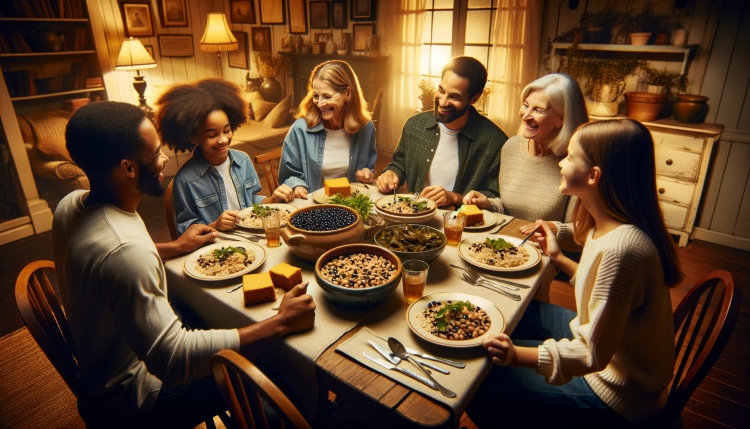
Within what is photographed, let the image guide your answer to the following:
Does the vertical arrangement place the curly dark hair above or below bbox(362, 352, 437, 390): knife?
above

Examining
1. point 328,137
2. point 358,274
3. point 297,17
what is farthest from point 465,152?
point 297,17

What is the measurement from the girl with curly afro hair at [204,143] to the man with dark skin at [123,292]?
2.17 feet

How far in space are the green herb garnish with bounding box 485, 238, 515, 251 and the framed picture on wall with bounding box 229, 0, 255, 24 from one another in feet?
20.8

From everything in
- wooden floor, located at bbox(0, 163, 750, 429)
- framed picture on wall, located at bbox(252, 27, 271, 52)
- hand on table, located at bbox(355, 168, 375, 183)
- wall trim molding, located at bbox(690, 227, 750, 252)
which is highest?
framed picture on wall, located at bbox(252, 27, 271, 52)

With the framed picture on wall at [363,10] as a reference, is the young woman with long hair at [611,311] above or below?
below

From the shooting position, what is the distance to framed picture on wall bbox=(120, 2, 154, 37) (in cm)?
529

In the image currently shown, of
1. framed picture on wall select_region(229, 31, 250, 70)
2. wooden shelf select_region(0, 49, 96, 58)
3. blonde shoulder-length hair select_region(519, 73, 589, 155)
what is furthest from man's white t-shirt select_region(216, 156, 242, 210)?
framed picture on wall select_region(229, 31, 250, 70)

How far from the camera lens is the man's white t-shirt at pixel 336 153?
260cm

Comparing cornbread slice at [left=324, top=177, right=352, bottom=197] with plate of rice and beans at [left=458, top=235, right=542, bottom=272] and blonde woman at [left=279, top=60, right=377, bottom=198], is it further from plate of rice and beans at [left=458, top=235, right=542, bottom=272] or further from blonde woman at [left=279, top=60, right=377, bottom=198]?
plate of rice and beans at [left=458, top=235, right=542, bottom=272]

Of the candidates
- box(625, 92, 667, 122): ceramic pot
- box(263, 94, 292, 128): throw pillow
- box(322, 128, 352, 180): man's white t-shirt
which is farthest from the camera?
box(263, 94, 292, 128): throw pillow

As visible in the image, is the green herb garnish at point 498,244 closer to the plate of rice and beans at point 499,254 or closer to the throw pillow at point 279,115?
the plate of rice and beans at point 499,254

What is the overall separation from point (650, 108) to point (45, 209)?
5.41 meters

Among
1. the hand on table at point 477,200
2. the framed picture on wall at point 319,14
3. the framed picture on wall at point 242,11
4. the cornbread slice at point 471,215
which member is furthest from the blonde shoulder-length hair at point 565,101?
the framed picture on wall at point 242,11

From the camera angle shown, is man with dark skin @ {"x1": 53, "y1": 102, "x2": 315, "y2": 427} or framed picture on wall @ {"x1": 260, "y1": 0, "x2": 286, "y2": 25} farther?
framed picture on wall @ {"x1": 260, "y1": 0, "x2": 286, "y2": 25}
